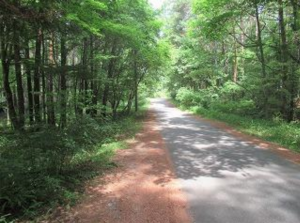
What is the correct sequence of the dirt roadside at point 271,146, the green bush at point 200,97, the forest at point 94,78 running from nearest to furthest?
the forest at point 94,78
the dirt roadside at point 271,146
the green bush at point 200,97

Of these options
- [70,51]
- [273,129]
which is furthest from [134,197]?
[70,51]

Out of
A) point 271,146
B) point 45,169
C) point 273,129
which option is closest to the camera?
point 45,169

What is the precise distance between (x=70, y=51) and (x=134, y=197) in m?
13.3

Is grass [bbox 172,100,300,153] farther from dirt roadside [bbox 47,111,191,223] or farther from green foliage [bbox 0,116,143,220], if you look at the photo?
green foliage [bbox 0,116,143,220]

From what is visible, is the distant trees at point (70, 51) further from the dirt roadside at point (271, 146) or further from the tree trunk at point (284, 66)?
the tree trunk at point (284, 66)

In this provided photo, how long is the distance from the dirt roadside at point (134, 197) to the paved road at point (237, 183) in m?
0.32

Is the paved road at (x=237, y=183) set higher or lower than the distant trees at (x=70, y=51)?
lower

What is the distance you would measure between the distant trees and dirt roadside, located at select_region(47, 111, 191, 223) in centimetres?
216

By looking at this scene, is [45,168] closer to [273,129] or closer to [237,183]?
[237,183]

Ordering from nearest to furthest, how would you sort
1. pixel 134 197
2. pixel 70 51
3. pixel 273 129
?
pixel 134 197, pixel 273 129, pixel 70 51

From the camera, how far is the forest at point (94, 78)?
6254 millimetres

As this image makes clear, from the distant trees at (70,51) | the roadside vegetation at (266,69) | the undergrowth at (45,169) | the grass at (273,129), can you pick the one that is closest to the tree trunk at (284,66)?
the roadside vegetation at (266,69)

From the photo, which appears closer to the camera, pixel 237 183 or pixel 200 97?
pixel 237 183

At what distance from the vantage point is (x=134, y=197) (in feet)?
19.6
